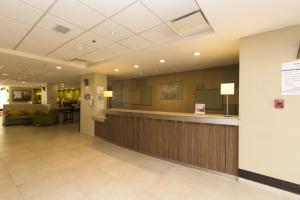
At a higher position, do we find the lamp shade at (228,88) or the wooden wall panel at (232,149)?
the lamp shade at (228,88)

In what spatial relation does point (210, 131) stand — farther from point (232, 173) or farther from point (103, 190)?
point (103, 190)

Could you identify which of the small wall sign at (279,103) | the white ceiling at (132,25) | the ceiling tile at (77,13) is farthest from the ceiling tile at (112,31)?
the small wall sign at (279,103)

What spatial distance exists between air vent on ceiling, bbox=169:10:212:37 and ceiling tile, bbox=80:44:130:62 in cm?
154

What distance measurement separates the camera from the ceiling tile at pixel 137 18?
2.32m

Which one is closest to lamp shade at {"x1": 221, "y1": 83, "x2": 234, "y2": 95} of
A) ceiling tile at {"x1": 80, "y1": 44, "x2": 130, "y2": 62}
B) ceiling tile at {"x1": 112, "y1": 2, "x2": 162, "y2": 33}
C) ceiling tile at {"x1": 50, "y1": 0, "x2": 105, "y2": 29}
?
ceiling tile at {"x1": 112, "y1": 2, "x2": 162, "y2": 33}

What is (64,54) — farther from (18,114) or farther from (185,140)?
(18,114)

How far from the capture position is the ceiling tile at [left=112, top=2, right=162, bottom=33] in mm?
2316

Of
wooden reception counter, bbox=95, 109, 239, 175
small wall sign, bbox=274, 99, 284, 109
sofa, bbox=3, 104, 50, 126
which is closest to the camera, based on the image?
small wall sign, bbox=274, 99, 284, 109

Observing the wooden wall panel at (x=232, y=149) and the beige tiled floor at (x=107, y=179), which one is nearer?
the beige tiled floor at (x=107, y=179)

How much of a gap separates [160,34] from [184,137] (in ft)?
7.82

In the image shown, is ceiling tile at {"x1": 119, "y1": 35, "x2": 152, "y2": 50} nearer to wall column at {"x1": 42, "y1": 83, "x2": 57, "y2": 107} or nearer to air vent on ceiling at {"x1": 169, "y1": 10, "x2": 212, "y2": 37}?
air vent on ceiling at {"x1": 169, "y1": 10, "x2": 212, "y2": 37}

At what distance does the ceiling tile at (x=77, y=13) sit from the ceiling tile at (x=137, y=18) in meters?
0.33

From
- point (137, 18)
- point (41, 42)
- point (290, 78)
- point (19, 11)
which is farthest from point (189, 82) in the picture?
point (19, 11)

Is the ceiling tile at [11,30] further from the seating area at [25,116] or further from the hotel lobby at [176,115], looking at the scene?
the seating area at [25,116]
